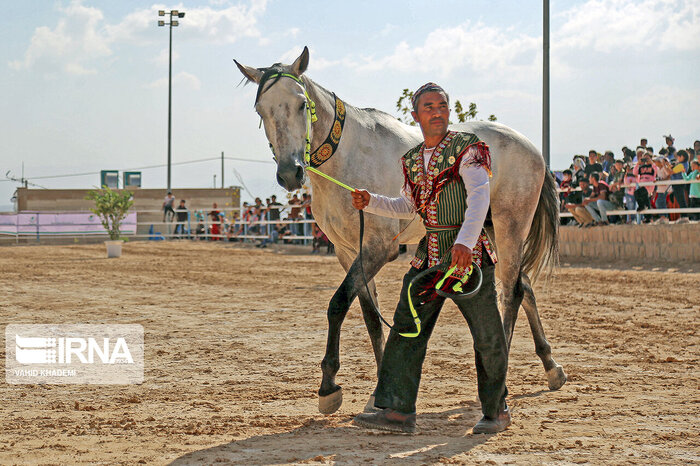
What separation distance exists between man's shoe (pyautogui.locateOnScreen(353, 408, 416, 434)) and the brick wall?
40.3 feet

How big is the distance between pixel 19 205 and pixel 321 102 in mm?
47886

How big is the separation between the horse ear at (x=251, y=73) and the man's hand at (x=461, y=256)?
2117 mm

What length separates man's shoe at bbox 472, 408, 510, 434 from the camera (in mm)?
4466

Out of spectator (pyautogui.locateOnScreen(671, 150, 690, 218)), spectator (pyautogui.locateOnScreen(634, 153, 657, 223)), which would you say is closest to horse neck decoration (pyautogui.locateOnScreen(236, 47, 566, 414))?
spectator (pyautogui.locateOnScreen(671, 150, 690, 218))

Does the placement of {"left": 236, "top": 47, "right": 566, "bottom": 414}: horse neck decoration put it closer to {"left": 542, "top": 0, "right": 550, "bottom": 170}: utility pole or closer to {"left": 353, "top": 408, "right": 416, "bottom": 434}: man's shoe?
{"left": 353, "top": 408, "right": 416, "bottom": 434}: man's shoe

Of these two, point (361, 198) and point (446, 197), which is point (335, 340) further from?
point (446, 197)

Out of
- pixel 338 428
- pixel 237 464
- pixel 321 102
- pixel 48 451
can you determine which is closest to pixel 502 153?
pixel 321 102

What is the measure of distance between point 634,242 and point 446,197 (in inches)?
508

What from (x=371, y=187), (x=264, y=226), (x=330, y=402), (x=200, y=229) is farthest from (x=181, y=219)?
(x=330, y=402)

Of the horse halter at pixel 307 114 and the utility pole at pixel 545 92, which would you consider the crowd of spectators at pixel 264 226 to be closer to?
the utility pole at pixel 545 92

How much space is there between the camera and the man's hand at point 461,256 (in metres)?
4.19

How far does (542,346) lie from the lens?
611 centimetres

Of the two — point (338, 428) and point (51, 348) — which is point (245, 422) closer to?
point (338, 428)

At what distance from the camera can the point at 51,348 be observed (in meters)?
7.33
